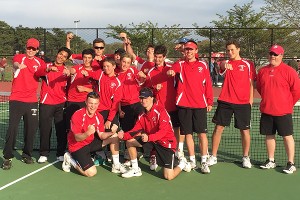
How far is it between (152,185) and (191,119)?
50.6 inches

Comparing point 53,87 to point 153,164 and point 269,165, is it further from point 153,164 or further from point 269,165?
point 269,165

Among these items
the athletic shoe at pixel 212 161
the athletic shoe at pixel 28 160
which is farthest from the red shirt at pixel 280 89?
the athletic shoe at pixel 28 160

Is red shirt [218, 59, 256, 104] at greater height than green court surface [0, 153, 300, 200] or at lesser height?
greater

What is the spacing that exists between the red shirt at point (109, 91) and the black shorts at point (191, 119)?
104cm

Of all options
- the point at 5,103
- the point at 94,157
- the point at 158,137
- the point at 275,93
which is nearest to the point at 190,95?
the point at 158,137

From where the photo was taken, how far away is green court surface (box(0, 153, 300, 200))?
202 inches

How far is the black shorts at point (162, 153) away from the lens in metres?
5.81

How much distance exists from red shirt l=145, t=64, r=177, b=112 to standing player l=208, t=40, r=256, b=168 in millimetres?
802

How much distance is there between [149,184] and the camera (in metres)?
5.59

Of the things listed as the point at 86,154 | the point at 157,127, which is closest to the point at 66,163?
the point at 86,154

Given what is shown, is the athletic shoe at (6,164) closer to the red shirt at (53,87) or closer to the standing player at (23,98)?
the standing player at (23,98)

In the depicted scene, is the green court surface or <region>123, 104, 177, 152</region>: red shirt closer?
the green court surface

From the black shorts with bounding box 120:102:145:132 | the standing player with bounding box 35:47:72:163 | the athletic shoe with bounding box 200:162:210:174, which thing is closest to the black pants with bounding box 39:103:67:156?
the standing player with bounding box 35:47:72:163

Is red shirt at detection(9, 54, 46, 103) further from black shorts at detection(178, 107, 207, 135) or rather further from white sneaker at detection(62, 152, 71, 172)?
black shorts at detection(178, 107, 207, 135)
